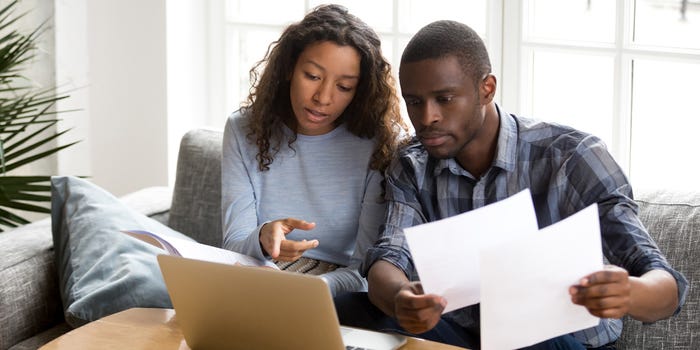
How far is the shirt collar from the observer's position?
1934 millimetres

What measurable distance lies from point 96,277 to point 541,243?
1190 mm

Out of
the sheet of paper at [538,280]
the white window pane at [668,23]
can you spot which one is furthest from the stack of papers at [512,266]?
the white window pane at [668,23]

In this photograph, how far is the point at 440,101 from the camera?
187 cm

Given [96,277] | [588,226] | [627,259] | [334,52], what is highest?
[334,52]

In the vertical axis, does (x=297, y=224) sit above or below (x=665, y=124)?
below

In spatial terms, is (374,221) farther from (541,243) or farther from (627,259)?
(541,243)

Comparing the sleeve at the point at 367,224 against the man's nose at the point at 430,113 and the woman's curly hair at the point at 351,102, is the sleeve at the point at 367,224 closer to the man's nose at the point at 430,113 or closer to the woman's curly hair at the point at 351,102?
the woman's curly hair at the point at 351,102

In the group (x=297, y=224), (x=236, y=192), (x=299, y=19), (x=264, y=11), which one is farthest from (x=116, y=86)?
(x=297, y=224)

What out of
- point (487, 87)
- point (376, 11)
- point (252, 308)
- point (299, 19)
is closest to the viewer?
point (252, 308)

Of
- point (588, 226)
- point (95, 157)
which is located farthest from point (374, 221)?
point (95, 157)

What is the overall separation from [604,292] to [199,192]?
4.64 feet

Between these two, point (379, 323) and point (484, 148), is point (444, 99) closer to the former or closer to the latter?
point (484, 148)

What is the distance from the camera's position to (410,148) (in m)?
2.09

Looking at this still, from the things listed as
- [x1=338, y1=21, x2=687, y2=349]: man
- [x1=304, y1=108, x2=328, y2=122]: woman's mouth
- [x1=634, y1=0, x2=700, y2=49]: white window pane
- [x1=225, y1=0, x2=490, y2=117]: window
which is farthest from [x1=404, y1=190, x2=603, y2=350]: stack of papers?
[x1=225, y1=0, x2=490, y2=117]: window
